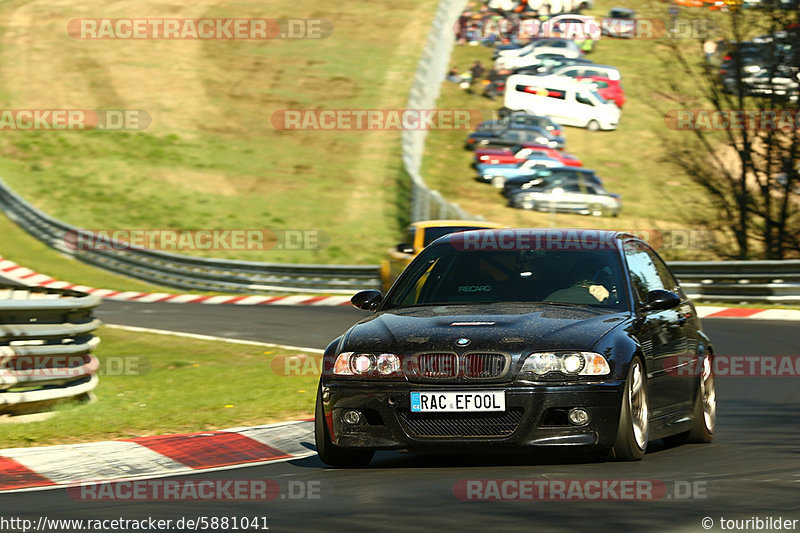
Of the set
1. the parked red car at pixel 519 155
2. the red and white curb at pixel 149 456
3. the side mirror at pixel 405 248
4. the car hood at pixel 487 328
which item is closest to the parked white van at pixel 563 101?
the parked red car at pixel 519 155

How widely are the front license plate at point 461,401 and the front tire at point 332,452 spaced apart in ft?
2.21

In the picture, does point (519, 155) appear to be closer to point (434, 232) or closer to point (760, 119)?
point (760, 119)

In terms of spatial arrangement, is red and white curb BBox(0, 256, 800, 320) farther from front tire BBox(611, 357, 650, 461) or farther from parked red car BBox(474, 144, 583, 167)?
front tire BBox(611, 357, 650, 461)

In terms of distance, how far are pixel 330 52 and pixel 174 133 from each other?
11.4 m

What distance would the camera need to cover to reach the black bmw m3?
298 inches

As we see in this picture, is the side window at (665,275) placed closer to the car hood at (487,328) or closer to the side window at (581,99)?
the car hood at (487,328)

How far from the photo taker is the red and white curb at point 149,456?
8422 mm

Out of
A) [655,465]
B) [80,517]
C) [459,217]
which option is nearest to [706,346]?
[655,465]

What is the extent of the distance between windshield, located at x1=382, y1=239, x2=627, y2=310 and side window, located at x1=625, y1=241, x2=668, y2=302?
184mm

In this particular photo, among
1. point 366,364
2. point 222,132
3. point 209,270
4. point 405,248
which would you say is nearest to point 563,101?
point 222,132

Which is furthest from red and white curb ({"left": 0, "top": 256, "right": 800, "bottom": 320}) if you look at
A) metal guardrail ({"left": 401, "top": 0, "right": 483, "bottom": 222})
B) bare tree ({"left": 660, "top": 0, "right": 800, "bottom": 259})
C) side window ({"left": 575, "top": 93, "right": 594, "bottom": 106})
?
side window ({"left": 575, "top": 93, "right": 594, "bottom": 106})

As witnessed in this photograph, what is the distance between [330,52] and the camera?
5803 cm

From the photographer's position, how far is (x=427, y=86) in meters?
46.8

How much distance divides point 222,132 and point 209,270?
19.1 metres
